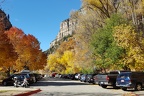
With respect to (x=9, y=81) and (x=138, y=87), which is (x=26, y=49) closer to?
(x=9, y=81)

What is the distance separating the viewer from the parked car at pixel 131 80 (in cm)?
2711

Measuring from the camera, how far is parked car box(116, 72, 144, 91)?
27.1 metres

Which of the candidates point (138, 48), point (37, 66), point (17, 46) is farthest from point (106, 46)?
point (37, 66)

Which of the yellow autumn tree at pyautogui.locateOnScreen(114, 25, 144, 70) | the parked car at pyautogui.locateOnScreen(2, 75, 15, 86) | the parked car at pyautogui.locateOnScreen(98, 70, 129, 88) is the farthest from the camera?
the parked car at pyautogui.locateOnScreen(2, 75, 15, 86)

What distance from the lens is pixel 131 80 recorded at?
88.9ft

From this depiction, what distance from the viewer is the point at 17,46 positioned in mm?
68875

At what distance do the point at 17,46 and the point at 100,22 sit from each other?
24.7 metres

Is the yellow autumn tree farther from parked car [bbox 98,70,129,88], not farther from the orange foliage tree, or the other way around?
the orange foliage tree

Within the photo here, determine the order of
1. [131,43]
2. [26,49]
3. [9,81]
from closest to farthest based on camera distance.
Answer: [131,43]
[9,81]
[26,49]

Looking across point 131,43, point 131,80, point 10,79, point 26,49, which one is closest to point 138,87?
point 131,80

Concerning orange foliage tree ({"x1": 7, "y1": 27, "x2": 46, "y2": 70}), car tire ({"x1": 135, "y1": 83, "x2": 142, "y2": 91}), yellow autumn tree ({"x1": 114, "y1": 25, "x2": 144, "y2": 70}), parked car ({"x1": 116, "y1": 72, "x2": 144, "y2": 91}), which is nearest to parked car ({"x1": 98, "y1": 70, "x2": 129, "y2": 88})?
yellow autumn tree ({"x1": 114, "y1": 25, "x2": 144, "y2": 70})

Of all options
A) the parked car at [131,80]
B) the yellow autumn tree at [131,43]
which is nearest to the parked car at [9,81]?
the yellow autumn tree at [131,43]

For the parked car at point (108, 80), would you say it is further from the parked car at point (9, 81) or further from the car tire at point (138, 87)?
the parked car at point (9, 81)

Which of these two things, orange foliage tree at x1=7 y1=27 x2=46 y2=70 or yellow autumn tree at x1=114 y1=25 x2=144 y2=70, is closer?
yellow autumn tree at x1=114 y1=25 x2=144 y2=70
